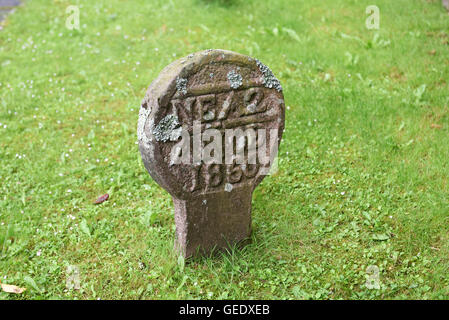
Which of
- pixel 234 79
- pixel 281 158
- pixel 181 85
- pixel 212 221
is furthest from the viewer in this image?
pixel 281 158

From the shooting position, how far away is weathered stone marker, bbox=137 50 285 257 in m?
3.04

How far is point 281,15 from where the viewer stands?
22.8 feet

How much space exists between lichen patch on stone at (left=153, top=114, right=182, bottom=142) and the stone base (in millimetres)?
487

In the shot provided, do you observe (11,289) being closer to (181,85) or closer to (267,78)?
(181,85)

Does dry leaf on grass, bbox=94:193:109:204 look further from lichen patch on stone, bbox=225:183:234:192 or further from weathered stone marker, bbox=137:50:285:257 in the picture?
lichen patch on stone, bbox=225:183:234:192

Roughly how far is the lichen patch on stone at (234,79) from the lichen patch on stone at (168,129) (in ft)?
1.47

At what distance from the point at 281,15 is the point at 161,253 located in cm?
455

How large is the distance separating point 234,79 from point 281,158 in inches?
61.7

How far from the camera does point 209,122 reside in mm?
3188

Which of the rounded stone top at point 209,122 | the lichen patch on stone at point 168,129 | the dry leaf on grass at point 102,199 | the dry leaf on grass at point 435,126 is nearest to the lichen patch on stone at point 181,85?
the rounded stone top at point 209,122

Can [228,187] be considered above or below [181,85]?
below

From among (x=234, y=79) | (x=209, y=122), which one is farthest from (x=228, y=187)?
(x=234, y=79)

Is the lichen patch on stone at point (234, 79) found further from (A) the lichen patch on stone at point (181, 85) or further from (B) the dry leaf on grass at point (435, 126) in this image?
(B) the dry leaf on grass at point (435, 126)

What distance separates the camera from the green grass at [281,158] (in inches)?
136
